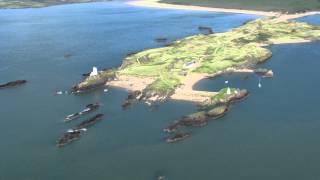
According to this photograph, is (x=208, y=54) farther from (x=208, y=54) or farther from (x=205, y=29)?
(x=205, y=29)

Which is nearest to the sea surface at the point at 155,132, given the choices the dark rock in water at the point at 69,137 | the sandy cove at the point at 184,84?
the dark rock in water at the point at 69,137

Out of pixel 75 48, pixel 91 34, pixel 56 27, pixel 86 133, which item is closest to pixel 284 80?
pixel 86 133

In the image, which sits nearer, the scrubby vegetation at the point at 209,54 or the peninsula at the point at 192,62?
the peninsula at the point at 192,62

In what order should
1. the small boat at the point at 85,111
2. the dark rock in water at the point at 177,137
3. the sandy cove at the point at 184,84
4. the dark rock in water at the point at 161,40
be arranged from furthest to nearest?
1. the dark rock in water at the point at 161,40
2. the sandy cove at the point at 184,84
3. the small boat at the point at 85,111
4. the dark rock in water at the point at 177,137

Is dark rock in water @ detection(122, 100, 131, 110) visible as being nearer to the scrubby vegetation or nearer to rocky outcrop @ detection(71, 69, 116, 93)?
the scrubby vegetation

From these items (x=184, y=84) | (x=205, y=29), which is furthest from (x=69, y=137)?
(x=205, y=29)

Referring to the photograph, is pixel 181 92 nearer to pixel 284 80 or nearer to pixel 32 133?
pixel 284 80

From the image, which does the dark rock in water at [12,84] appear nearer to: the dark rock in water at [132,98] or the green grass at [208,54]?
the green grass at [208,54]
